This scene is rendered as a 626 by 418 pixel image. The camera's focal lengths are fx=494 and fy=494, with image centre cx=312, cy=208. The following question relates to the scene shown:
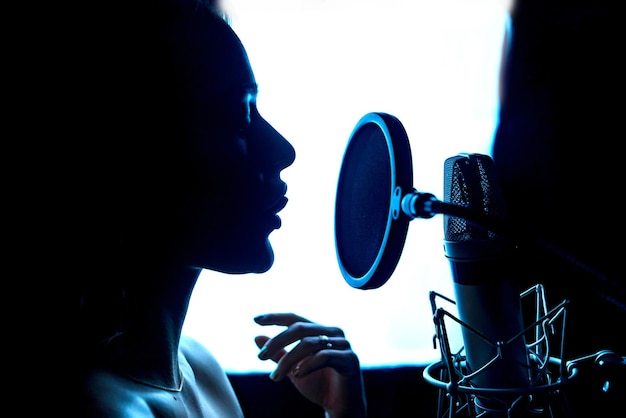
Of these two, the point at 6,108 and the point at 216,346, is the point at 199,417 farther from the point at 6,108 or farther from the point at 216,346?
the point at 6,108

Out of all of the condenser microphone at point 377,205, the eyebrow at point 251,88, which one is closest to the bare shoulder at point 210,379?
the condenser microphone at point 377,205

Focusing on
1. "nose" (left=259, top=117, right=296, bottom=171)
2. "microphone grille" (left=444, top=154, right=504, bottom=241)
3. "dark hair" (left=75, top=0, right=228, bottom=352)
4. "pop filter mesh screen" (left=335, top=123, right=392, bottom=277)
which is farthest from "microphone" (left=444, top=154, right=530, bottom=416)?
"dark hair" (left=75, top=0, right=228, bottom=352)

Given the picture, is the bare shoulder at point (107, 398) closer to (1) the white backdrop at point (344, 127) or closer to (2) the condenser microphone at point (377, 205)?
(2) the condenser microphone at point (377, 205)

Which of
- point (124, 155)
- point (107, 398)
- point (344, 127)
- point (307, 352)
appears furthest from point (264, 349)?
point (344, 127)

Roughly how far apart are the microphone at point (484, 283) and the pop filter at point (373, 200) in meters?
0.11

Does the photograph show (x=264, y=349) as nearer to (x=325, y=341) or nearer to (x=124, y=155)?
(x=325, y=341)

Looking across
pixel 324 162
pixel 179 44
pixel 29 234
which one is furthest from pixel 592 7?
pixel 29 234

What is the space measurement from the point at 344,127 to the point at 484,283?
1.78ft

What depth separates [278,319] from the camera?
29.3 inches

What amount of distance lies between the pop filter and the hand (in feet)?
0.45

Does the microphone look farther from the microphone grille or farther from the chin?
the chin

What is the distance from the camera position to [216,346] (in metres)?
1.04

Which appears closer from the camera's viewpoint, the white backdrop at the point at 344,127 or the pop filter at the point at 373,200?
the pop filter at the point at 373,200

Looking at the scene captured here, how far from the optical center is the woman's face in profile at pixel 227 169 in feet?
2.14
